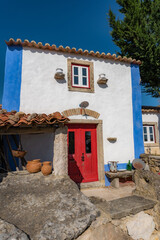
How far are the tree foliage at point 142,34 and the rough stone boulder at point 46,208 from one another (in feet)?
29.8

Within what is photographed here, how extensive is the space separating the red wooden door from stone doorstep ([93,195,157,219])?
339 cm

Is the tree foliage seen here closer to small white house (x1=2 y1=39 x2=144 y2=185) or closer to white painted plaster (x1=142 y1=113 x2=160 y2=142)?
white painted plaster (x1=142 y1=113 x2=160 y2=142)

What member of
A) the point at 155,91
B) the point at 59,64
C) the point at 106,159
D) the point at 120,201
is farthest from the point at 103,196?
the point at 155,91

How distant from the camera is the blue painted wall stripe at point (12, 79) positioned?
5551 millimetres

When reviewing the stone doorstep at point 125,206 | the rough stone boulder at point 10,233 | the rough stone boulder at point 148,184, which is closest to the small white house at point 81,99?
the rough stone boulder at point 148,184

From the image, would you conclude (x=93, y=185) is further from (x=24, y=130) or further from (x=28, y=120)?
(x=28, y=120)

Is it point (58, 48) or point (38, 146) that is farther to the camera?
point (58, 48)

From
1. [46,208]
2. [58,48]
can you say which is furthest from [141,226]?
[58,48]

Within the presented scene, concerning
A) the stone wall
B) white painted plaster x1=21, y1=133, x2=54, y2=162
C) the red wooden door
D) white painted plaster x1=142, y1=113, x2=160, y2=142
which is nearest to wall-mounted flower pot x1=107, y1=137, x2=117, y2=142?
the red wooden door

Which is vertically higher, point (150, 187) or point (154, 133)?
point (154, 133)

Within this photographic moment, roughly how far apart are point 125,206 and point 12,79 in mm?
5799

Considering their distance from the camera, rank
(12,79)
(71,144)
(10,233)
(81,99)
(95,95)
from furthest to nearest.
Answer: (95,95), (81,99), (71,144), (12,79), (10,233)

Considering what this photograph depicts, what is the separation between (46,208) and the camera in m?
2.37

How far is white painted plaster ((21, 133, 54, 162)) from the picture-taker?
5.55m
